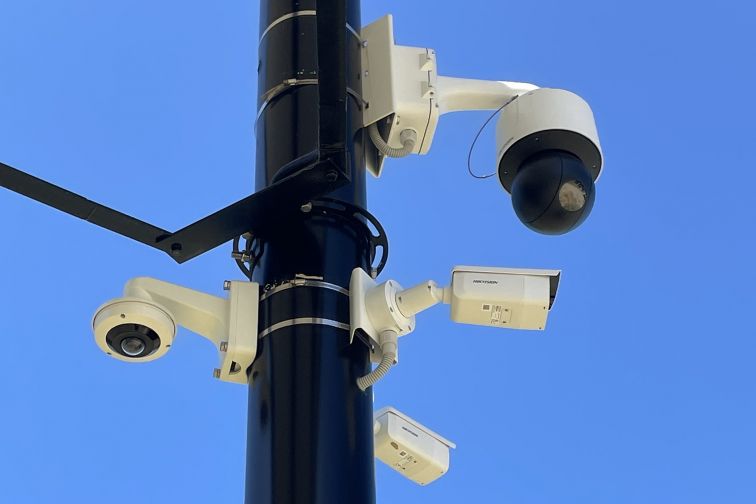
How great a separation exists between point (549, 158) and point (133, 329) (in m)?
1.40

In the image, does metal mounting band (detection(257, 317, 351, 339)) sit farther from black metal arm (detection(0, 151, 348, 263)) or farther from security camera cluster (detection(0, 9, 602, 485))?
black metal arm (detection(0, 151, 348, 263))

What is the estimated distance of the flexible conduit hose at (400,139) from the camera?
14.2 ft

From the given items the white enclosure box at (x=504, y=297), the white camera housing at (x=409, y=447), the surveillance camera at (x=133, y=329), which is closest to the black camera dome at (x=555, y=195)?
the white enclosure box at (x=504, y=297)

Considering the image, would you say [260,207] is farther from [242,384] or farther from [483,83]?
[483,83]

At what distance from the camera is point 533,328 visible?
372 centimetres

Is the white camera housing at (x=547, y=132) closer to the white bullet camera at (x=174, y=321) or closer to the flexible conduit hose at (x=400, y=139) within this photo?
the flexible conduit hose at (x=400, y=139)

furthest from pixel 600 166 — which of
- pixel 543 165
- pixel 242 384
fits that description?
pixel 242 384

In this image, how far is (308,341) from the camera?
141 inches

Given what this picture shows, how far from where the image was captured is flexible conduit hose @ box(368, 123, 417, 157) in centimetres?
434

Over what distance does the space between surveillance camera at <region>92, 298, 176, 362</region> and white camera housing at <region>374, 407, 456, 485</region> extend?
2.78 feet

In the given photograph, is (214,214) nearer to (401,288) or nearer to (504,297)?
(401,288)

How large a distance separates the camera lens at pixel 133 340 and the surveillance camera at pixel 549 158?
1215 mm

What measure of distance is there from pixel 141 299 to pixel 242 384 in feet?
1.47

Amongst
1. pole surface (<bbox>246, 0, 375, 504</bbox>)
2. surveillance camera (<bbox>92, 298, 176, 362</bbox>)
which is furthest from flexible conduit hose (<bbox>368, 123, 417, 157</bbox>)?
surveillance camera (<bbox>92, 298, 176, 362</bbox>)
